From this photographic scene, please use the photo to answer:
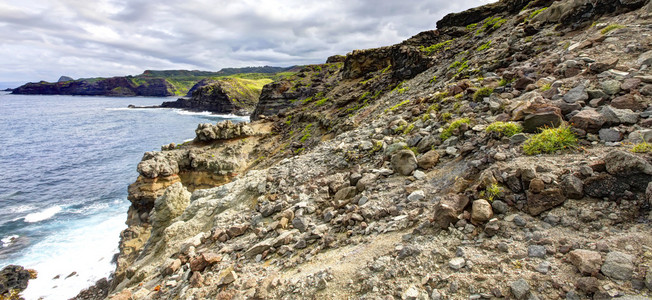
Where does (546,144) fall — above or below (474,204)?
above

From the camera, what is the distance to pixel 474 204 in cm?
491

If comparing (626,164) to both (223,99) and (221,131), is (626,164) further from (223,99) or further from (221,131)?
(223,99)

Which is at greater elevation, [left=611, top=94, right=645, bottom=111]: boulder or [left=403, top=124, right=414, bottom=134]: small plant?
[left=611, top=94, right=645, bottom=111]: boulder

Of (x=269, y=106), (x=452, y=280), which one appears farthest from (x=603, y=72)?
(x=269, y=106)

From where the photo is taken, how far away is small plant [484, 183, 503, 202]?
16.2 ft

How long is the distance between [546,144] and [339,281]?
4.74 m

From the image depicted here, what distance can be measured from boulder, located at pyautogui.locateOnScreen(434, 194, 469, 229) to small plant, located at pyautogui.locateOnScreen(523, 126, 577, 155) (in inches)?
71.1

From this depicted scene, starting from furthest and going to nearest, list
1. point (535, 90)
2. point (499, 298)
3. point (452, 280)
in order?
1. point (535, 90)
2. point (452, 280)
3. point (499, 298)

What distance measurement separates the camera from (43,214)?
1422 inches

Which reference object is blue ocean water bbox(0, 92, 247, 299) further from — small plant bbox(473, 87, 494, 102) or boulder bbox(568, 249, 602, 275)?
boulder bbox(568, 249, 602, 275)

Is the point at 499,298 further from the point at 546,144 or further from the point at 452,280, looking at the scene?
the point at 546,144

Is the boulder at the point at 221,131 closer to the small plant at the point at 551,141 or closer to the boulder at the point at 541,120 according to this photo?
the boulder at the point at 541,120

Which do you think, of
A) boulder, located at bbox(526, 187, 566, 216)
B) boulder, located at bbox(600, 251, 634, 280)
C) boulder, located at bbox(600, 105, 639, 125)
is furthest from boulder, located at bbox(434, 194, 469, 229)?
boulder, located at bbox(600, 105, 639, 125)

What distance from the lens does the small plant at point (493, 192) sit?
194 inches
